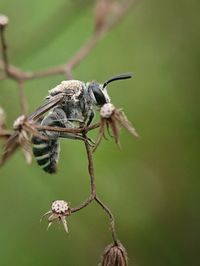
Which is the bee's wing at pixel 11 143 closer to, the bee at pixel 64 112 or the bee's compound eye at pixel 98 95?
the bee at pixel 64 112

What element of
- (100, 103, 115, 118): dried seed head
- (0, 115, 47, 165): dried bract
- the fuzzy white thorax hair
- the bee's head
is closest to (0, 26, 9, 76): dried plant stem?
the fuzzy white thorax hair

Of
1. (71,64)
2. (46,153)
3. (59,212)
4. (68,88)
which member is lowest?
(59,212)

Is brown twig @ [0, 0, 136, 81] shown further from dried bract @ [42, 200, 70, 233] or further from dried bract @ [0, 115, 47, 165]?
dried bract @ [42, 200, 70, 233]

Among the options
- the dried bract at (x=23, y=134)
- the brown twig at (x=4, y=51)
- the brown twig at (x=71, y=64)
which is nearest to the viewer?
the dried bract at (x=23, y=134)

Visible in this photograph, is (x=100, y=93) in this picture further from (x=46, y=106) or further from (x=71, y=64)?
(x=71, y=64)

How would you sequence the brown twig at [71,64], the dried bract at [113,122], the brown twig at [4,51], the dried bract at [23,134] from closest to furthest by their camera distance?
the dried bract at [113,122], the dried bract at [23,134], the brown twig at [4,51], the brown twig at [71,64]

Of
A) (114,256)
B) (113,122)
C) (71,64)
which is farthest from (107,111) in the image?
(71,64)

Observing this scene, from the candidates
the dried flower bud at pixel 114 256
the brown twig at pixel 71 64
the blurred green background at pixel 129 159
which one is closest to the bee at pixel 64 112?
the dried flower bud at pixel 114 256
